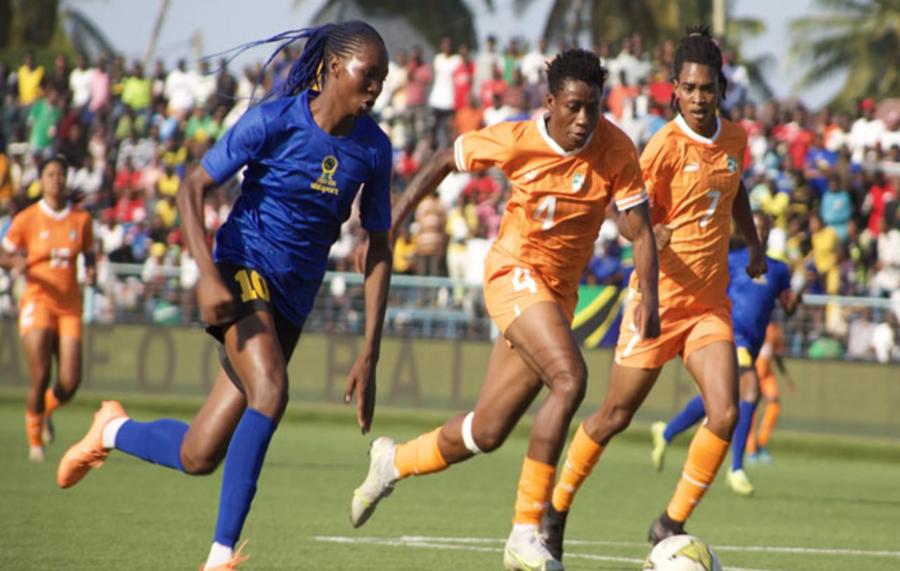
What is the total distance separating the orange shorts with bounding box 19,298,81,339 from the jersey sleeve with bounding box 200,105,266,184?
26.8 ft

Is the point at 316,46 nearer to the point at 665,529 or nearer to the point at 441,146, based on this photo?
the point at 665,529

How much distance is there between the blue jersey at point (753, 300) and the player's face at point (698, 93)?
481cm

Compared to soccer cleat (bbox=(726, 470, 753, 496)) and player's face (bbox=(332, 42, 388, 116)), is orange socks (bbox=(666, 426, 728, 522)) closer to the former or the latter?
player's face (bbox=(332, 42, 388, 116))

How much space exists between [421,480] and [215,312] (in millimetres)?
8120

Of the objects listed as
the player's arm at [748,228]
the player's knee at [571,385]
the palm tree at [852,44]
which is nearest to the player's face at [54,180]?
the player's arm at [748,228]

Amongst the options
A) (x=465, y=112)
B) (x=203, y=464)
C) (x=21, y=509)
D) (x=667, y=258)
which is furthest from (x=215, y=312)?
(x=465, y=112)

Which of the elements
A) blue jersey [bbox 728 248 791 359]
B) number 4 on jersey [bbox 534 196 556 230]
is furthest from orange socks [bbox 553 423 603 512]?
blue jersey [bbox 728 248 791 359]

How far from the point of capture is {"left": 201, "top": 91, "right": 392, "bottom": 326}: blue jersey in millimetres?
7695

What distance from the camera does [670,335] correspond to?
9.80m

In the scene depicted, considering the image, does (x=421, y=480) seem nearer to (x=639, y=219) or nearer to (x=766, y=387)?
(x=766, y=387)

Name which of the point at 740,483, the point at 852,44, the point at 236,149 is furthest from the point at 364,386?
the point at 852,44

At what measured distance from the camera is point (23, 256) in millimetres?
15430

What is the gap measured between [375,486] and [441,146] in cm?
1965

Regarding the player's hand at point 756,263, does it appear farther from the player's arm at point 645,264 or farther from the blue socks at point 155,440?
the blue socks at point 155,440
